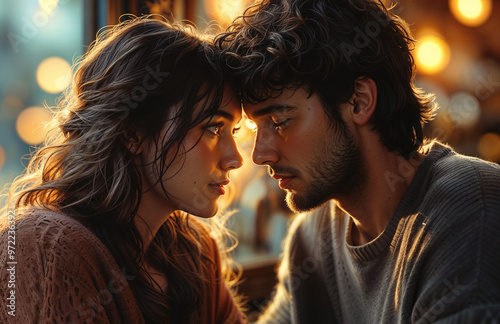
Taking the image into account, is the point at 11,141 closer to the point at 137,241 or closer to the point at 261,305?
the point at 137,241

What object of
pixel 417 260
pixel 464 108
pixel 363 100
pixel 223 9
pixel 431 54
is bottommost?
pixel 417 260

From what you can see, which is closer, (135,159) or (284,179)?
(135,159)

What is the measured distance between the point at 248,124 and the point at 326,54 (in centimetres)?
98

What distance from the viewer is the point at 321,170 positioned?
1.75 m

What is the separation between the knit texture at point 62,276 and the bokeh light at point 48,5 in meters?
1.14

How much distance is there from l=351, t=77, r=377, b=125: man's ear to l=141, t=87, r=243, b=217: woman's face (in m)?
0.42

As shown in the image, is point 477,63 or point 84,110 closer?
point 84,110

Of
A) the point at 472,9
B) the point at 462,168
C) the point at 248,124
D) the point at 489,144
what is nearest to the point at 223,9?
the point at 248,124

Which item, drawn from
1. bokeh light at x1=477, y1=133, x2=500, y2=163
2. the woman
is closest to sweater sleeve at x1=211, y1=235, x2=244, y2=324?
the woman

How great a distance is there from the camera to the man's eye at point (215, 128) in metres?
1.65

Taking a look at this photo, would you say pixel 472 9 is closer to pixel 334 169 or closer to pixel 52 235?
pixel 334 169

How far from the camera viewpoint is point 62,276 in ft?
4.31

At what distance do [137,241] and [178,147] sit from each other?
1.12 ft

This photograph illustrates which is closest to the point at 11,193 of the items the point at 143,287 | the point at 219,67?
the point at 143,287
